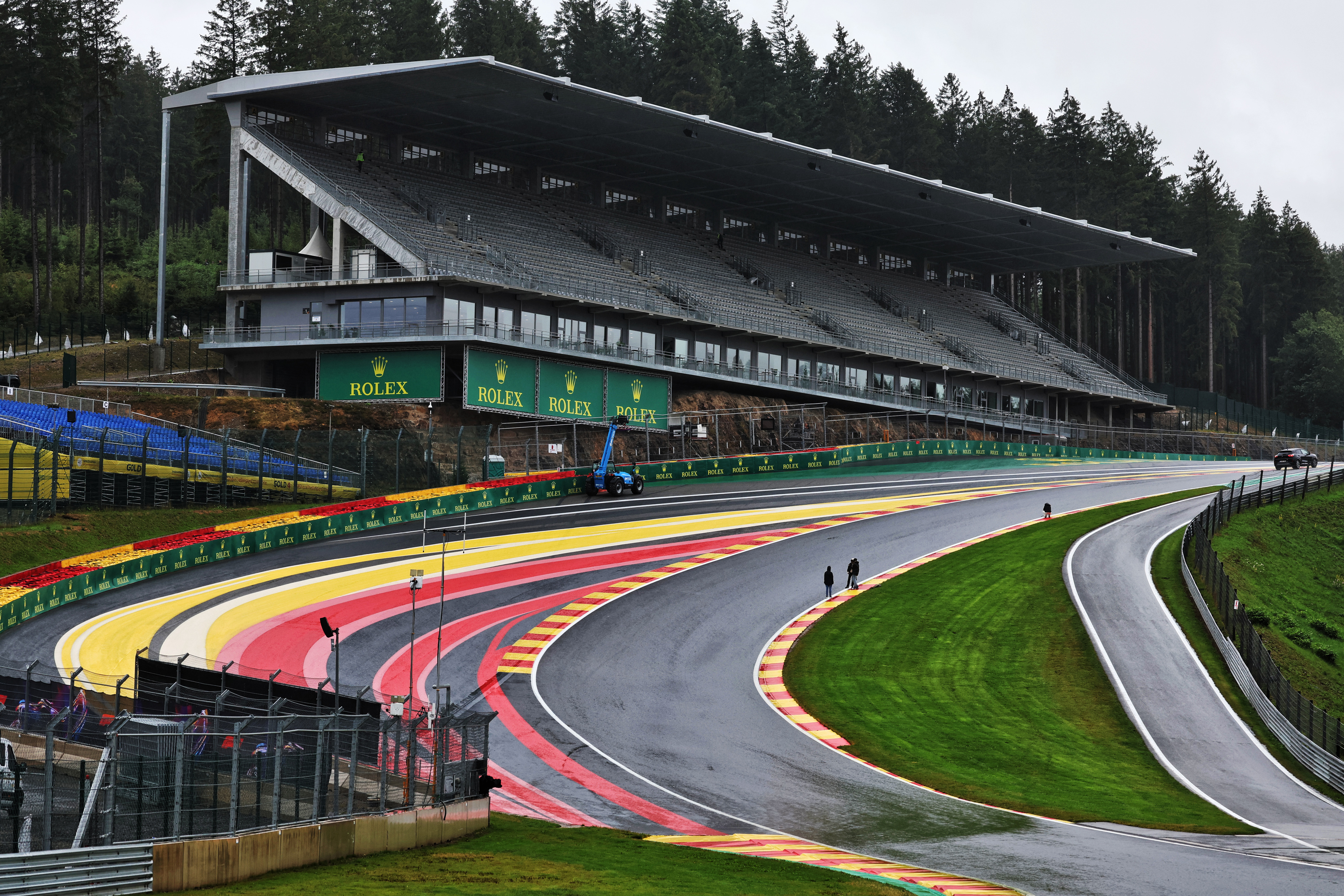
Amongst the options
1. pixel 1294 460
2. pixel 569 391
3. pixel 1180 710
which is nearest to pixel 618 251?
pixel 569 391

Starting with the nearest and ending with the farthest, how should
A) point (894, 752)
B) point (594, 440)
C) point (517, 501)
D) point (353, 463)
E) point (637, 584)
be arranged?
point (894, 752), point (637, 584), point (353, 463), point (517, 501), point (594, 440)

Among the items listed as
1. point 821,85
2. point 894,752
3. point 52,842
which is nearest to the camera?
point 52,842

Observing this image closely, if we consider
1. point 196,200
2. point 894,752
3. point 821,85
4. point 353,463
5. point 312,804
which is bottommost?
point 894,752

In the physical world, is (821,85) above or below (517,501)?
above

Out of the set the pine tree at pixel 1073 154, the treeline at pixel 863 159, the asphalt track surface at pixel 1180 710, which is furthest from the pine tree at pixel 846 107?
the asphalt track surface at pixel 1180 710

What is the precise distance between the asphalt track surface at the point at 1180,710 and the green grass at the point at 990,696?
0.59 m

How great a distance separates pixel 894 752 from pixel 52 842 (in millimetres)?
19271

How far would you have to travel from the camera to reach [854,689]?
34.3 m

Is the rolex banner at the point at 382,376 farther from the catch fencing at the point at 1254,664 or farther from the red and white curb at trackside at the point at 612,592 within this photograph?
the catch fencing at the point at 1254,664

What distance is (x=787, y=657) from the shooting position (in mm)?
36750

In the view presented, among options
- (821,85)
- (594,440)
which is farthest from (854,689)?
(821,85)

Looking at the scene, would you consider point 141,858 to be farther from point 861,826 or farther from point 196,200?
point 196,200

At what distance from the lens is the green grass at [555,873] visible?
50.5 ft

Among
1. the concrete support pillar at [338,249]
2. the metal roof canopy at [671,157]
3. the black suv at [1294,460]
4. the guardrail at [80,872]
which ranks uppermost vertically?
the metal roof canopy at [671,157]
